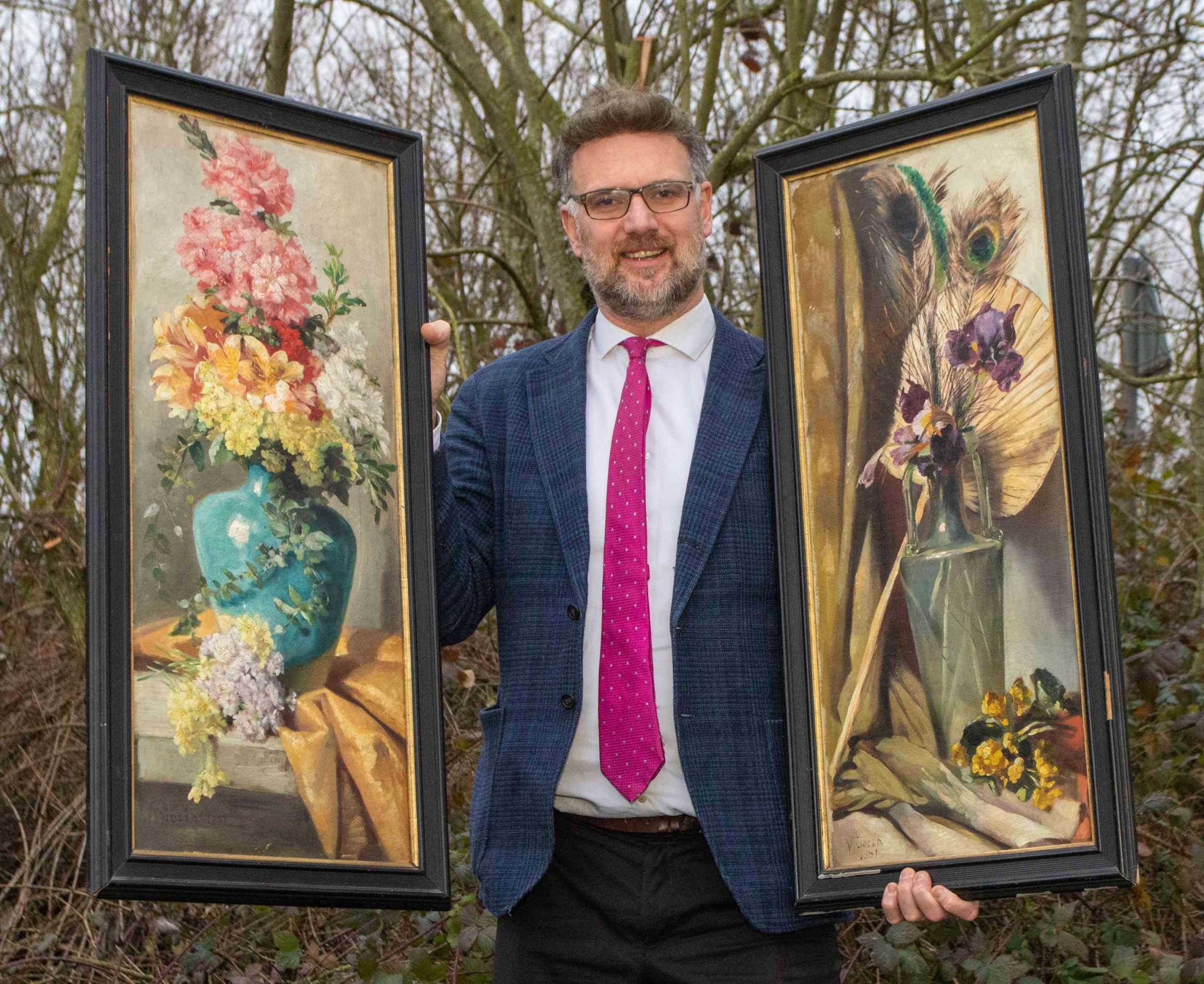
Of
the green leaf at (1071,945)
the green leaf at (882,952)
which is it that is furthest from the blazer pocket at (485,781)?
the green leaf at (1071,945)

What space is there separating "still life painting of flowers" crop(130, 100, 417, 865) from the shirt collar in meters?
0.49

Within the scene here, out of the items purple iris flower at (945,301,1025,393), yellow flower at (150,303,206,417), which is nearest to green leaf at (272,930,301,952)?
yellow flower at (150,303,206,417)

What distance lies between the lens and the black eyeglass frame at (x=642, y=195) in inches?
107

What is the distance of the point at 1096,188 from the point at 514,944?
275 inches

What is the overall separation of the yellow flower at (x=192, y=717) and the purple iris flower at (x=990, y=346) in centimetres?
141

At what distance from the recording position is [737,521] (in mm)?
2527

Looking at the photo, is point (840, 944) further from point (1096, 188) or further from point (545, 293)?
point (1096, 188)

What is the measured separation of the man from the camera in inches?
96.3

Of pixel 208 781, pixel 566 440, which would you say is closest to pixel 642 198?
pixel 566 440

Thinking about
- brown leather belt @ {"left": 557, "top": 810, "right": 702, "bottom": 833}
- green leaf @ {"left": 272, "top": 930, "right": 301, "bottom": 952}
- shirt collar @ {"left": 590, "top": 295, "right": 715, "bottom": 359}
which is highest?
shirt collar @ {"left": 590, "top": 295, "right": 715, "bottom": 359}

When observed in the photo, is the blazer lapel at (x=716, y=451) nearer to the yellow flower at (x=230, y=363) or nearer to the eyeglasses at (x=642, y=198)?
the eyeglasses at (x=642, y=198)

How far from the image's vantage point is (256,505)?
2348mm

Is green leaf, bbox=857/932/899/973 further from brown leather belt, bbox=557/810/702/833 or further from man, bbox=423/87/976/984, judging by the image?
brown leather belt, bbox=557/810/702/833

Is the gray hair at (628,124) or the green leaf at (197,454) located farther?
the gray hair at (628,124)
